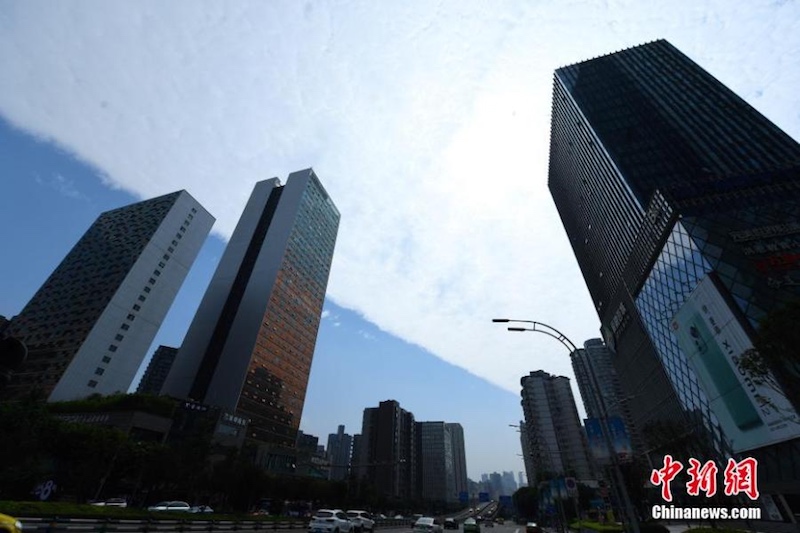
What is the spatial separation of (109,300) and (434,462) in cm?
14373

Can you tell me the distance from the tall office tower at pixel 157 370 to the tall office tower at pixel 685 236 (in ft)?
587

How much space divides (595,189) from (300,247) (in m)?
97.7

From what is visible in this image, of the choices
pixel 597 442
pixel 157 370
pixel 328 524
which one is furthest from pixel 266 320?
pixel 597 442

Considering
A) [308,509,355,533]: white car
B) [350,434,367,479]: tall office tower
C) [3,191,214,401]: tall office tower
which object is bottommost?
[308,509,355,533]: white car

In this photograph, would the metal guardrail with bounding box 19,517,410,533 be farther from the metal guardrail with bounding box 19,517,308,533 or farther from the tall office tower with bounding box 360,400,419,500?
the tall office tower with bounding box 360,400,419,500

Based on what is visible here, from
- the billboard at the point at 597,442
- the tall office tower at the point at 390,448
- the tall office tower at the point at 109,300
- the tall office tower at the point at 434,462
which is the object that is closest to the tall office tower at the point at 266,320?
the tall office tower at the point at 109,300

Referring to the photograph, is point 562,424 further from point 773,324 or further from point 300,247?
point 773,324

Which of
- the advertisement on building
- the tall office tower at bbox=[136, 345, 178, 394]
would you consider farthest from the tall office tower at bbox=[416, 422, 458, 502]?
the advertisement on building

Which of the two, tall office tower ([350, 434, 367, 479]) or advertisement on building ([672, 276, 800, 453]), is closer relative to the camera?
advertisement on building ([672, 276, 800, 453])

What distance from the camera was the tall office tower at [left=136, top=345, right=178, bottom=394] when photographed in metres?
163

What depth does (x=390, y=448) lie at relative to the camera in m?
147

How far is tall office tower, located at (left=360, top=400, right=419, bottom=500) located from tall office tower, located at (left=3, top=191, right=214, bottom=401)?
90080 mm

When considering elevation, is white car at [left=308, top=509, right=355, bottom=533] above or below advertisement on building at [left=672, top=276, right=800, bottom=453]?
below

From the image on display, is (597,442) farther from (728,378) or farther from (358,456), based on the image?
(358,456)
